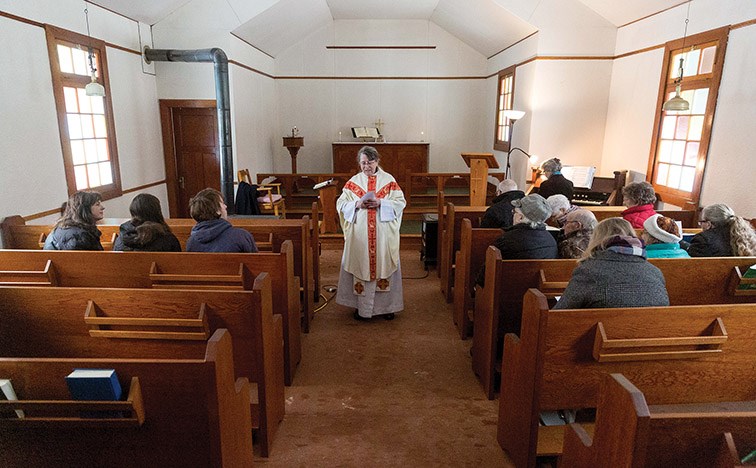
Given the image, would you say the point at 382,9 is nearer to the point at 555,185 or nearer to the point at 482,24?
the point at 482,24

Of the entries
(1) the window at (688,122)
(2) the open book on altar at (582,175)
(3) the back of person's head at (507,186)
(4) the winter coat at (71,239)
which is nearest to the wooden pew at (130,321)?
(4) the winter coat at (71,239)

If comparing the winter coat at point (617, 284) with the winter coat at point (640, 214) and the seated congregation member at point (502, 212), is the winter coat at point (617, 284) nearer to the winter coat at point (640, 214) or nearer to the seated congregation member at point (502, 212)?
the winter coat at point (640, 214)

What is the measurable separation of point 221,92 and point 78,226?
12.3 ft

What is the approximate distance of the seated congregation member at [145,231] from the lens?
2.67m

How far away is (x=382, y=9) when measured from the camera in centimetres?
839

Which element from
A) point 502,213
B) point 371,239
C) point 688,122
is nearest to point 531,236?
point 502,213

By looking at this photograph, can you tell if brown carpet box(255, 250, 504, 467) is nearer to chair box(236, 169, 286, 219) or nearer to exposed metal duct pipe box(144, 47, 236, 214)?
chair box(236, 169, 286, 219)

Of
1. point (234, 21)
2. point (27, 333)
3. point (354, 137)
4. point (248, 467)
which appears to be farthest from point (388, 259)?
point (354, 137)

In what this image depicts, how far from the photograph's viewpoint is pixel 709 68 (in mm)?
4500

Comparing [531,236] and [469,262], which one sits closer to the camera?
[531,236]

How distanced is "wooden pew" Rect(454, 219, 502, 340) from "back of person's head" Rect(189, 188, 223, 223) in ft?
5.61

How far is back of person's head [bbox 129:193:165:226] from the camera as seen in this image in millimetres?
2650

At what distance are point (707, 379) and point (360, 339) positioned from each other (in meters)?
2.24

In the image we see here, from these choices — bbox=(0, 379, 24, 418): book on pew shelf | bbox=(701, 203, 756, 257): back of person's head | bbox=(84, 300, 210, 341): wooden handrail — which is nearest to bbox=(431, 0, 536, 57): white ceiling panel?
bbox=(701, 203, 756, 257): back of person's head
